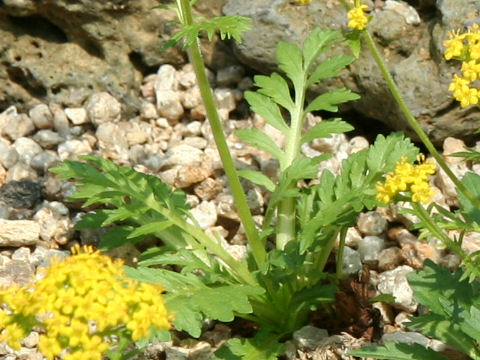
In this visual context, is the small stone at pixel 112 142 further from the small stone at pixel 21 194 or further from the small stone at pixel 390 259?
the small stone at pixel 390 259

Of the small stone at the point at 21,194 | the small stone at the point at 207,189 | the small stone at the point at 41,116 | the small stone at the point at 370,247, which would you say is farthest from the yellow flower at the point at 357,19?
the small stone at the point at 41,116

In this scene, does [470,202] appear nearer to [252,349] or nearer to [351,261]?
[351,261]

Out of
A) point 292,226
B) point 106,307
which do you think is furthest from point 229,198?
point 106,307

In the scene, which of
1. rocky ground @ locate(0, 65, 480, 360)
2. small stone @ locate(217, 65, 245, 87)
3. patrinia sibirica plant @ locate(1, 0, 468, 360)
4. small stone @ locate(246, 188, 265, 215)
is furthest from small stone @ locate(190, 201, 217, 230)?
small stone @ locate(217, 65, 245, 87)

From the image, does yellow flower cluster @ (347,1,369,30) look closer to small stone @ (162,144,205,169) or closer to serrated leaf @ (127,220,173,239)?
serrated leaf @ (127,220,173,239)

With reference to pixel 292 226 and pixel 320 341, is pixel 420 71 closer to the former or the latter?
pixel 292 226

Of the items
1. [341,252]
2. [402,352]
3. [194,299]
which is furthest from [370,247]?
[194,299]
